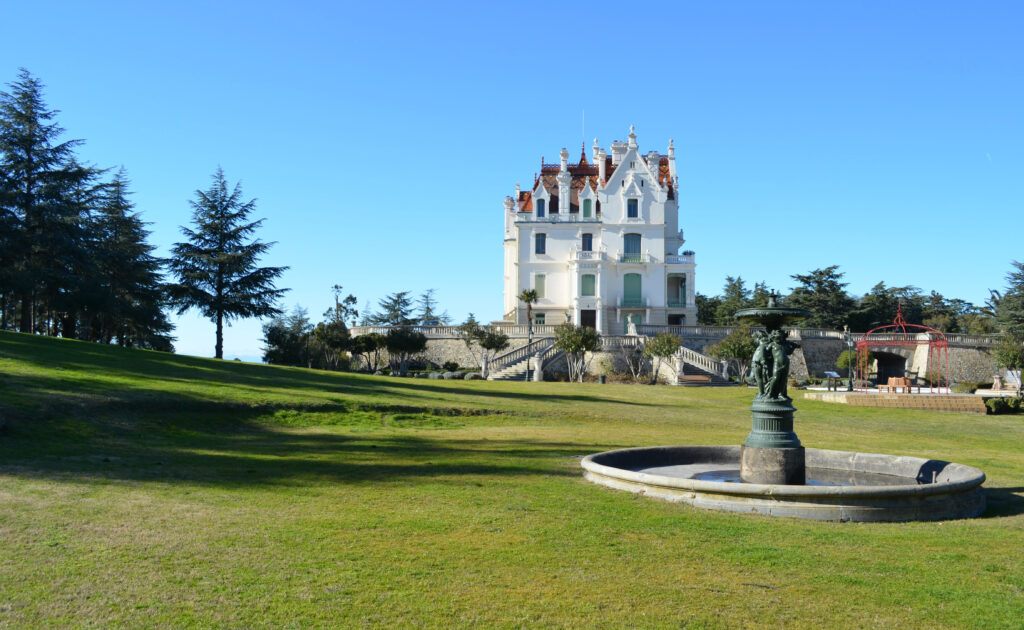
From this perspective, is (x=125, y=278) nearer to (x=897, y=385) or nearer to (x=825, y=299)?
(x=897, y=385)

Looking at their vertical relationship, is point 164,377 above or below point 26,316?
below

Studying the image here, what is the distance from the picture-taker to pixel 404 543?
7.74 metres

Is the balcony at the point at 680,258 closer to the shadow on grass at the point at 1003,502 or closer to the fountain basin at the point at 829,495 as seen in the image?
the fountain basin at the point at 829,495

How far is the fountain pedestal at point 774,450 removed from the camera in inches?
449

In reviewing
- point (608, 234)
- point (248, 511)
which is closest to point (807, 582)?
point (248, 511)

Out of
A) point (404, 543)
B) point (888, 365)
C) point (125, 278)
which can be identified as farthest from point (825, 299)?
point (404, 543)

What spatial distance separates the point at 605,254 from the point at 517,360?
53.3ft

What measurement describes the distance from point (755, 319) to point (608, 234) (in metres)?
49.4

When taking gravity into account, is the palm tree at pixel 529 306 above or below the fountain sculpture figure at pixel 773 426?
above

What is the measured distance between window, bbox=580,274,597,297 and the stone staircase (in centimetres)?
1174

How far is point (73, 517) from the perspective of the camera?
8156mm

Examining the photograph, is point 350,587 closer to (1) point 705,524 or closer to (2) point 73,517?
(2) point 73,517

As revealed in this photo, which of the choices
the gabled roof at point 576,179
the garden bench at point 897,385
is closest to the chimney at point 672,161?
the gabled roof at point 576,179

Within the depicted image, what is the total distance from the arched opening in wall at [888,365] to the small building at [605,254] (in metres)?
14.9
